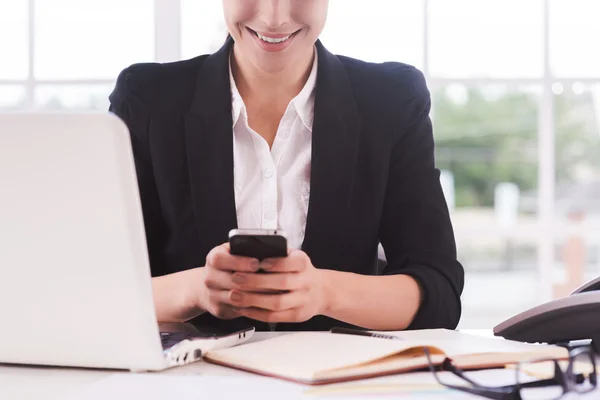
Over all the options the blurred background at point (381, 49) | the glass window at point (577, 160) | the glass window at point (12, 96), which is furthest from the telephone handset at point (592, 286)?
the glass window at point (577, 160)

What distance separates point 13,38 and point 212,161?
230 centimetres

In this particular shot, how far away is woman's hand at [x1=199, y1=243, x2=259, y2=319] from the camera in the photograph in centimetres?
111

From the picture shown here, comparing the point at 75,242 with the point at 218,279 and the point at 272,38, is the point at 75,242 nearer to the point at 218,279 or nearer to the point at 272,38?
the point at 218,279

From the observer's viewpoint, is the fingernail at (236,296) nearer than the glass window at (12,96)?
Yes

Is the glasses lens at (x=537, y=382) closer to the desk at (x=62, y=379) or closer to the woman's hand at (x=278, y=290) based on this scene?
the desk at (x=62, y=379)

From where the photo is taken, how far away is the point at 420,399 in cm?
79

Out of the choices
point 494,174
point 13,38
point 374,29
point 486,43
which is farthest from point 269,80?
point 494,174

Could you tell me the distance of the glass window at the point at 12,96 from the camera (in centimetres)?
348

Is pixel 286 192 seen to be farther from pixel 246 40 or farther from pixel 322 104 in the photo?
pixel 246 40

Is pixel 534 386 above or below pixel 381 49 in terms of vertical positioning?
below

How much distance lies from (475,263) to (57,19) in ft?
33.6

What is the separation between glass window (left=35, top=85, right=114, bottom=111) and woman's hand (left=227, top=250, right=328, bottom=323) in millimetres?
2413

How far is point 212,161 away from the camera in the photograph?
1.61m

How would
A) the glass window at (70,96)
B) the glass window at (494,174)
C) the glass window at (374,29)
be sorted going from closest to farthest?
the glass window at (70,96) → the glass window at (374,29) → the glass window at (494,174)
